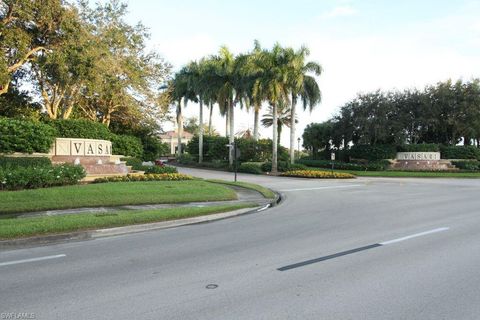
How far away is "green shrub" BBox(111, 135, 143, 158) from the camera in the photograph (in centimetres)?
2938

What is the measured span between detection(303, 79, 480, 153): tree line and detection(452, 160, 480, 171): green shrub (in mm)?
3251

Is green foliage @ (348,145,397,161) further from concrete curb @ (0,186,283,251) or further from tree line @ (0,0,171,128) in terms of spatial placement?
concrete curb @ (0,186,283,251)

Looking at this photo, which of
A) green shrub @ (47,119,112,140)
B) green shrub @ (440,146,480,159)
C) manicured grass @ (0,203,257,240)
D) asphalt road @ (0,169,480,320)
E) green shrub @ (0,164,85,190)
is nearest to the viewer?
asphalt road @ (0,169,480,320)

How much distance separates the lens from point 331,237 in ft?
28.4

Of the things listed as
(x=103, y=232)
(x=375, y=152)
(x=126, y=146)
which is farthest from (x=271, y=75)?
(x=103, y=232)

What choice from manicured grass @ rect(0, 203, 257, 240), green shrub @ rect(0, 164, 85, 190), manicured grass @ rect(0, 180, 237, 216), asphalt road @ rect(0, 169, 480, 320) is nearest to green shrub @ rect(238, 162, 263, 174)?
manicured grass @ rect(0, 180, 237, 216)

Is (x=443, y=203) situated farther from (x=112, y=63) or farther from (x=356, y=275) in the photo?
(x=112, y=63)

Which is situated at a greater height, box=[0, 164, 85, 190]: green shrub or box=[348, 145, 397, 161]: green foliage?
box=[348, 145, 397, 161]: green foliage

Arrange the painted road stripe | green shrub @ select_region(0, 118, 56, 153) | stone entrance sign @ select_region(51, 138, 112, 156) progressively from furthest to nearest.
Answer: stone entrance sign @ select_region(51, 138, 112, 156) → green shrub @ select_region(0, 118, 56, 153) → the painted road stripe

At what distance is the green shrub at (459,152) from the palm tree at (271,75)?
73.4 feet

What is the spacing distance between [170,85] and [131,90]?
4441 mm

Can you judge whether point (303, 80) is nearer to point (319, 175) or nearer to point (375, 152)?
point (319, 175)

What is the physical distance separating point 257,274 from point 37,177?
13473mm

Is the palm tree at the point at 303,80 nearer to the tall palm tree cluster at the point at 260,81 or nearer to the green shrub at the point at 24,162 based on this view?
the tall palm tree cluster at the point at 260,81
